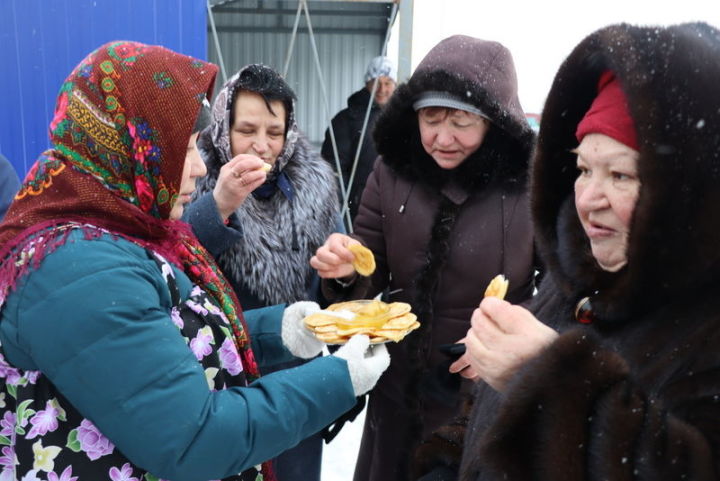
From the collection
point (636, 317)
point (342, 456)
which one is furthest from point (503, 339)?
point (342, 456)

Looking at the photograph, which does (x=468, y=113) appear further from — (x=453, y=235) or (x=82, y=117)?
(x=82, y=117)

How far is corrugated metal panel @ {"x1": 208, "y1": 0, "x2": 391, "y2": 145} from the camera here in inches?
340

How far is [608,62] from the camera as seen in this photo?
4.12 feet

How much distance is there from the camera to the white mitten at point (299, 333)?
6.27 ft

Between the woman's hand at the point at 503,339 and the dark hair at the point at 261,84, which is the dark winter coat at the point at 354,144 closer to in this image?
the dark hair at the point at 261,84

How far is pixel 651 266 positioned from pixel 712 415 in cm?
26

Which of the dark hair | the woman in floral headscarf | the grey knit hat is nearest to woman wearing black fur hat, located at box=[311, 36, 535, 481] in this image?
the grey knit hat

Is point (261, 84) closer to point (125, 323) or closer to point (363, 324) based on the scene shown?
point (363, 324)

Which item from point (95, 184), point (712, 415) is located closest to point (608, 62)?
point (712, 415)

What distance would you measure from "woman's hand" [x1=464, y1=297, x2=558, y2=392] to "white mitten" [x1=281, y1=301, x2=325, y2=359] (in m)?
0.71

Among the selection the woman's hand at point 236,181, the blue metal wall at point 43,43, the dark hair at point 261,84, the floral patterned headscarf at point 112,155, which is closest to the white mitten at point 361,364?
the floral patterned headscarf at point 112,155

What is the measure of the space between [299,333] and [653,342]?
3.41ft

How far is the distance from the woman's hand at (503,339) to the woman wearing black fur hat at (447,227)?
1025 millimetres

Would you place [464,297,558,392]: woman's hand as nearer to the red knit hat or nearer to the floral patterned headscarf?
the red knit hat
